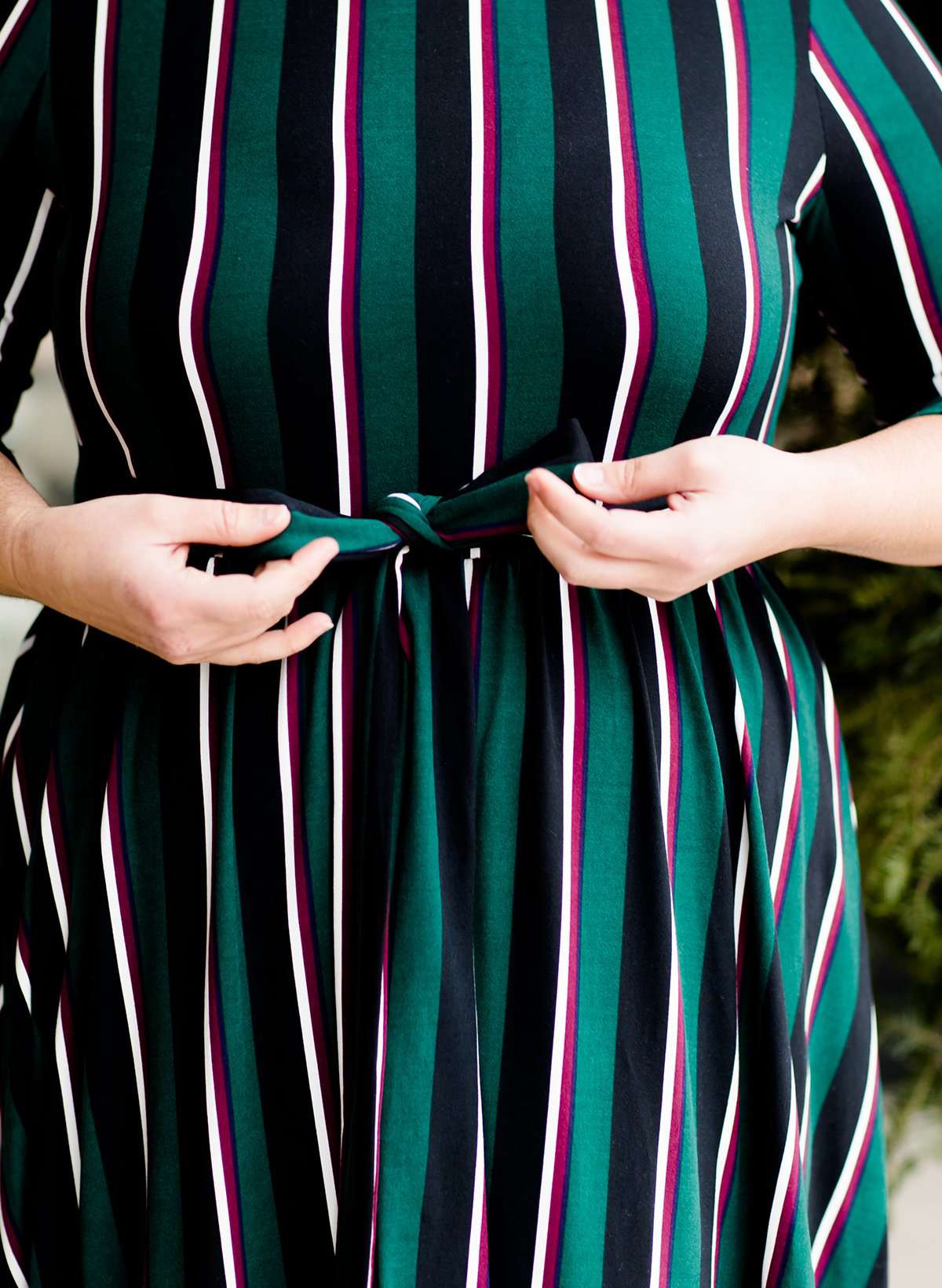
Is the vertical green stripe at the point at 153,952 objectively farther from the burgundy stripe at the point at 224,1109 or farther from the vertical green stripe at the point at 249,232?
the vertical green stripe at the point at 249,232

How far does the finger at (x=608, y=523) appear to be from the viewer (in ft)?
1.83

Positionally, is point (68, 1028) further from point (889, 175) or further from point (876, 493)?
point (889, 175)

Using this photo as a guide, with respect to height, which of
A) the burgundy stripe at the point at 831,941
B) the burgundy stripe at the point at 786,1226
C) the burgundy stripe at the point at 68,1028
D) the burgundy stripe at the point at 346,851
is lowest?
the burgundy stripe at the point at 786,1226

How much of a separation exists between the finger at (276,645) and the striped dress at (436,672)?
0.03 m

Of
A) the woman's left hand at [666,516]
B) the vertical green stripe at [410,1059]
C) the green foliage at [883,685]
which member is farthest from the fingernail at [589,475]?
the green foliage at [883,685]

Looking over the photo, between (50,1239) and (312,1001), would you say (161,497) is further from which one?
(50,1239)

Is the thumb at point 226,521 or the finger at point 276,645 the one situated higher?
the thumb at point 226,521

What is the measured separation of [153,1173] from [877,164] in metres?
0.77

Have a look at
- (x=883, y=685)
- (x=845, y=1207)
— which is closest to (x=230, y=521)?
(x=845, y=1207)

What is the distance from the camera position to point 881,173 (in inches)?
26.8

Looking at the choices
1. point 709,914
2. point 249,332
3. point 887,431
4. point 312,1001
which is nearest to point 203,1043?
point 312,1001

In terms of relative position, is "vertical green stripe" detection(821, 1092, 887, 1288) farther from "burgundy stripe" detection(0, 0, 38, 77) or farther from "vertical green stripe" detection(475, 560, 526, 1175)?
"burgundy stripe" detection(0, 0, 38, 77)

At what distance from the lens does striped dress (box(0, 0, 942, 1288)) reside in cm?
61

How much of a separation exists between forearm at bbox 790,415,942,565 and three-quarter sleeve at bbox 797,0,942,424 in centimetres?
4
